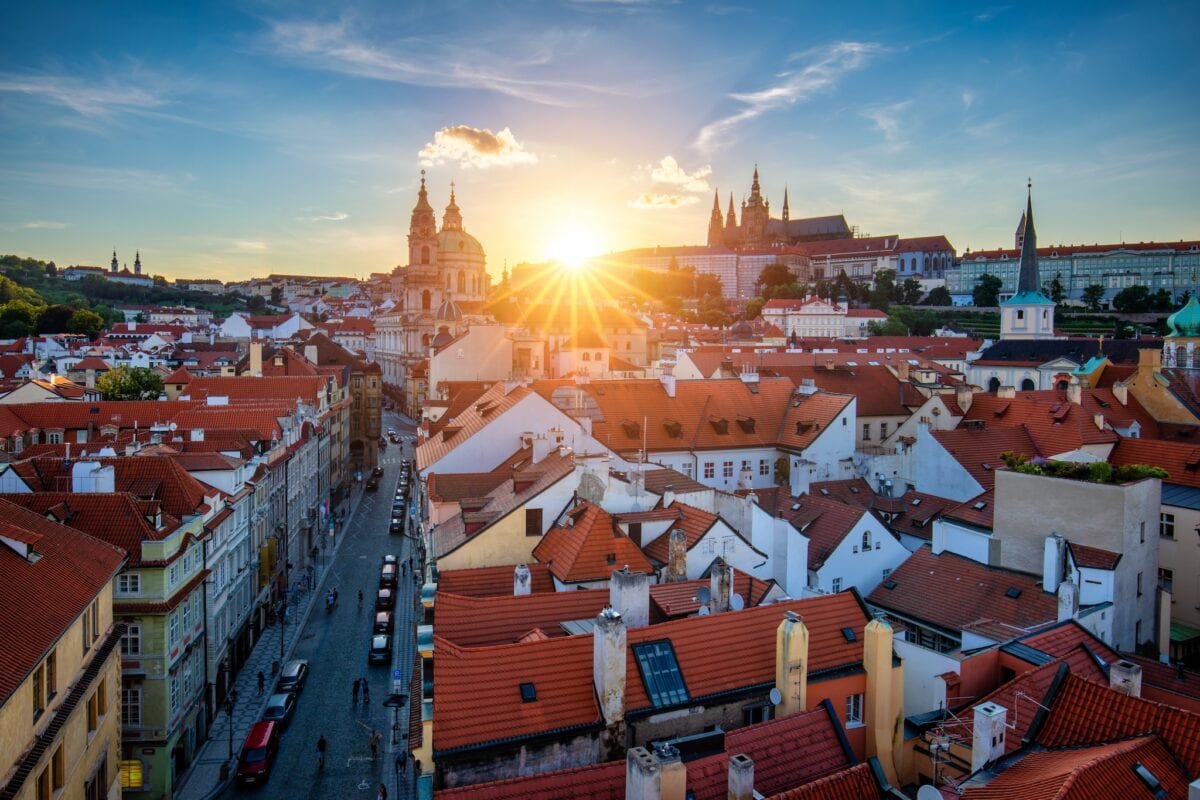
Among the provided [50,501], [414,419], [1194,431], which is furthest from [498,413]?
[414,419]

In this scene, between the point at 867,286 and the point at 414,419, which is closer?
the point at 414,419

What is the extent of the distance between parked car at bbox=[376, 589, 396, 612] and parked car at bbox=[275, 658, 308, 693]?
5.54 m

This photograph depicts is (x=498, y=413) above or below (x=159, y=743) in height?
above

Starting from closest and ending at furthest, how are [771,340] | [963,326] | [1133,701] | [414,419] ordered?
[1133,701] < [414,419] < [771,340] < [963,326]

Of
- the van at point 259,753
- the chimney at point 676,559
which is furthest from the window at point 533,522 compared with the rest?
the van at point 259,753

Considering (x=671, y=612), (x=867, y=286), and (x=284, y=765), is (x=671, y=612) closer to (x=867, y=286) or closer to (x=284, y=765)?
(x=284, y=765)

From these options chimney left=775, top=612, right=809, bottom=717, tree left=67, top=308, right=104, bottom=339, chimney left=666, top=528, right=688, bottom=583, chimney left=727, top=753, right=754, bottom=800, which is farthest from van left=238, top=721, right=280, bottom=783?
tree left=67, top=308, right=104, bottom=339

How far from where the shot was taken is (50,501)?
78.2ft

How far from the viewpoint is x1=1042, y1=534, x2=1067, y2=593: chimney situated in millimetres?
22625

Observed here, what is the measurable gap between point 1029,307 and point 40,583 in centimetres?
10408

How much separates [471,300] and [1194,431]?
91.8 m

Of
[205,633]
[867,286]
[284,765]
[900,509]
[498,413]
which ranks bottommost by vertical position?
[284,765]

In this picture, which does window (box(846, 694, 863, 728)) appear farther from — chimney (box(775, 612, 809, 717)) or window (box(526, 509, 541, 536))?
window (box(526, 509, 541, 536))

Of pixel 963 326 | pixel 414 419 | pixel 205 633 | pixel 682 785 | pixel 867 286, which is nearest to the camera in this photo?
pixel 682 785
